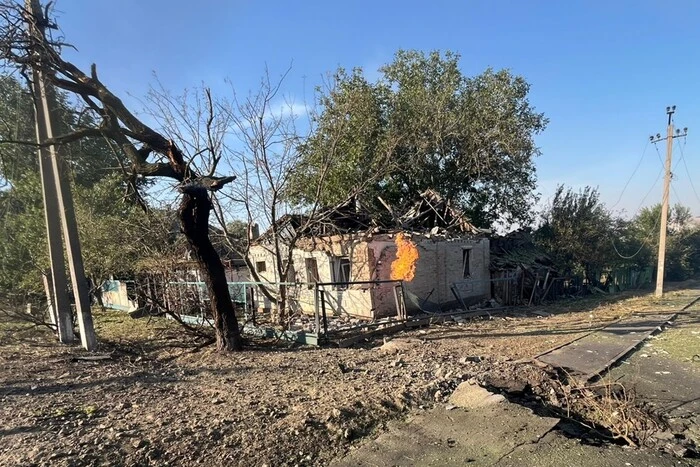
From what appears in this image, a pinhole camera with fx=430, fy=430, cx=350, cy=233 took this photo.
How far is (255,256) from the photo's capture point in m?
18.3

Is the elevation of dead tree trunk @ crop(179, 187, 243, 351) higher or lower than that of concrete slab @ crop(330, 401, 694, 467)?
higher

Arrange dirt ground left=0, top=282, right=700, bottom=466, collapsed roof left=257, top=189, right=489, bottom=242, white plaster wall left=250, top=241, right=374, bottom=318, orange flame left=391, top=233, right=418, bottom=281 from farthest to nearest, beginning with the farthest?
collapsed roof left=257, top=189, right=489, bottom=242 → orange flame left=391, top=233, right=418, bottom=281 → white plaster wall left=250, top=241, right=374, bottom=318 → dirt ground left=0, top=282, right=700, bottom=466

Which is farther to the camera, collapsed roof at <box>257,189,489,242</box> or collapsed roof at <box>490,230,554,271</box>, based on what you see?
collapsed roof at <box>490,230,554,271</box>

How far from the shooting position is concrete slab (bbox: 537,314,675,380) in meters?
7.21

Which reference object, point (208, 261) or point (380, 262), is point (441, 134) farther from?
point (208, 261)

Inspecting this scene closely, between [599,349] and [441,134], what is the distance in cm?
1355

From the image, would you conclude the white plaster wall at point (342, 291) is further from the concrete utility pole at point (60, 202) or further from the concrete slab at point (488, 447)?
the concrete slab at point (488, 447)

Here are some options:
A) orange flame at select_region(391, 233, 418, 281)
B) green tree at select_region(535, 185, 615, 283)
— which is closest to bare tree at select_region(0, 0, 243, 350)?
orange flame at select_region(391, 233, 418, 281)

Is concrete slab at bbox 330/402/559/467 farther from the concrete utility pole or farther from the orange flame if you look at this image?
the orange flame

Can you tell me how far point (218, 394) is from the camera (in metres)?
5.58

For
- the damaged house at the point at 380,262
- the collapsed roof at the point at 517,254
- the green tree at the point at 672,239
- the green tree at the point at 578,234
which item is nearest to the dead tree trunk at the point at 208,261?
the damaged house at the point at 380,262

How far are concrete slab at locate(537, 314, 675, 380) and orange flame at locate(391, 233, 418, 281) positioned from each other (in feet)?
18.7

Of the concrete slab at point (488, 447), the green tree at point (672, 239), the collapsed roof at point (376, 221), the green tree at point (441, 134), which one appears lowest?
the green tree at point (672, 239)

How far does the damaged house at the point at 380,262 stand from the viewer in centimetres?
1390
